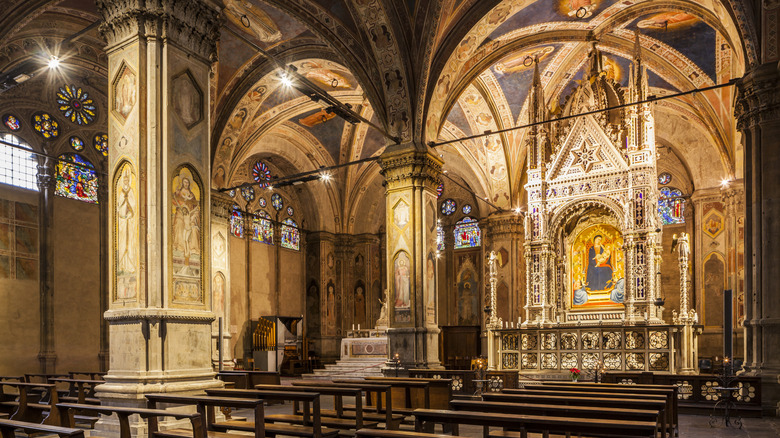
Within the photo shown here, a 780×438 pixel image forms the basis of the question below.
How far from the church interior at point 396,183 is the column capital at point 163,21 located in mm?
36

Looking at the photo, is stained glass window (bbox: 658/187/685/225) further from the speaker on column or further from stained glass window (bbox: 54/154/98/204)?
stained glass window (bbox: 54/154/98/204)

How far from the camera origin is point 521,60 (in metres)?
20.8

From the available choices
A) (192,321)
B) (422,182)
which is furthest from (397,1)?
(192,321)

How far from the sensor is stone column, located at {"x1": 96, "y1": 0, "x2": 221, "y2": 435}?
8.30 m

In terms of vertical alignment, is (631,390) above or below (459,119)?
below

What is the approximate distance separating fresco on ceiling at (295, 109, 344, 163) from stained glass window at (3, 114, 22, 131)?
949 cm

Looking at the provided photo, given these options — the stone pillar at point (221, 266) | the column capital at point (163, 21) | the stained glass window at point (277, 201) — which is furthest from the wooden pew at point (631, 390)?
the stained glass window at point (277, 201)

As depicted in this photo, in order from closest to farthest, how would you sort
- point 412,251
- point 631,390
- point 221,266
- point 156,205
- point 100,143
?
point 156,205 < point 631,390 < point 412,251 < point 221,266 < point 100,143

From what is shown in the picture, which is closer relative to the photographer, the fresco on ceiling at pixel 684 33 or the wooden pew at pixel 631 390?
the wooden pew at pixel 631 390

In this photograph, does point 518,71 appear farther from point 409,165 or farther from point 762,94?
point 762,94

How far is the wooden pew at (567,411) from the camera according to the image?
600cm

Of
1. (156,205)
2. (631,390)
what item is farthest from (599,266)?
(156,205)

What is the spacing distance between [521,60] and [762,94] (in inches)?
351

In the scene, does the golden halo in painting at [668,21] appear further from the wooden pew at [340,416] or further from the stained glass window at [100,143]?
the stained glass window at [100,143]
